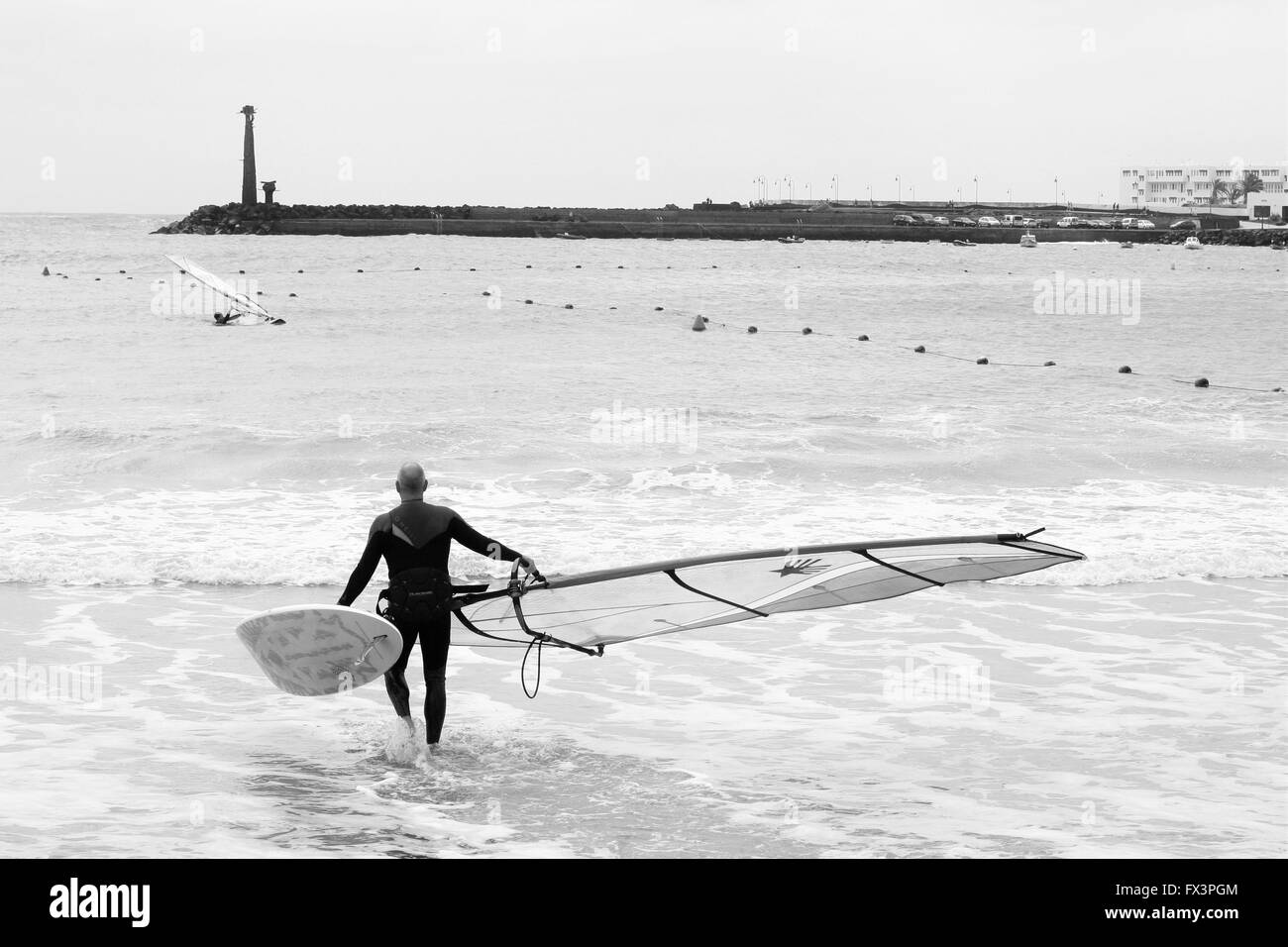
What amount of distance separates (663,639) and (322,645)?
3659mm

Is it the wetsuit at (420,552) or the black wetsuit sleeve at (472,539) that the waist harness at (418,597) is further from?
the black wetsuit sleeve at (472,539)

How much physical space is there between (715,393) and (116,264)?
55.5 metres

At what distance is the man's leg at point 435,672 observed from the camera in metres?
6.74

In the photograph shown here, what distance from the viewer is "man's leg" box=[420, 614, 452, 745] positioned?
6.74 metres

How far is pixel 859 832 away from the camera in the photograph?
613 cm

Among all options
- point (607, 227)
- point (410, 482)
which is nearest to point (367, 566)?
point (410, 482)

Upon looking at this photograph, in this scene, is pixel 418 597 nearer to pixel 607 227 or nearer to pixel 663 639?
pixel 663 639

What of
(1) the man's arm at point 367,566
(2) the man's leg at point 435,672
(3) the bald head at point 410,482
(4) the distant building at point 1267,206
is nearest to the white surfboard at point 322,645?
(1) the man's arm at point 367,566

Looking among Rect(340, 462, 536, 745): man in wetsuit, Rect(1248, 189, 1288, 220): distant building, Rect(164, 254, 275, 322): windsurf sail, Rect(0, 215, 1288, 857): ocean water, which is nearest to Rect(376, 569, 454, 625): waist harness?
Rect(340, 462, 536, 745): man in wetsuit

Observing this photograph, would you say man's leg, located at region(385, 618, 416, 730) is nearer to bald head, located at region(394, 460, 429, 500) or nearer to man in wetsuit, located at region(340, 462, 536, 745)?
man in wetsuit, located at region(340, 462, 536, 745)

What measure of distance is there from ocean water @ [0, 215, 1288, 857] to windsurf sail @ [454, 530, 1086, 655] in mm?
683

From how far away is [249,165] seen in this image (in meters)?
116

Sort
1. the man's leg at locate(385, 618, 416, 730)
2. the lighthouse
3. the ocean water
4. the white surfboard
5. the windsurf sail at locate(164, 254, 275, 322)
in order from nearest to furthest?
the ocean water
the white surfboard
the man's leg at locate(385, 618, 416, 730)
the windsurf sail at locate(164, 254, 275, 322)
the lighthouse
